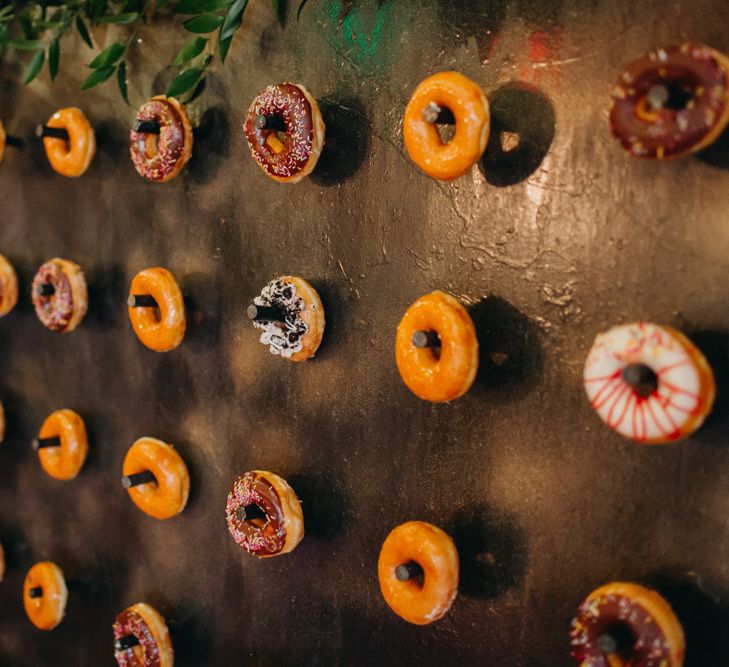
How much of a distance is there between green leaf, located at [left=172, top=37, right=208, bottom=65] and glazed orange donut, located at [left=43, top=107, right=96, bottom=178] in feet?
2.37

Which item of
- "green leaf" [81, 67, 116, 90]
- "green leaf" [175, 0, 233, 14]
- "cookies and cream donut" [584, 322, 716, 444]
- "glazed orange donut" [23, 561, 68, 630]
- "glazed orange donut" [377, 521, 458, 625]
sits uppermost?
"green leaf" [175, 0, 233, 14]

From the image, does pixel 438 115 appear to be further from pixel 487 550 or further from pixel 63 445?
pixel 63 445

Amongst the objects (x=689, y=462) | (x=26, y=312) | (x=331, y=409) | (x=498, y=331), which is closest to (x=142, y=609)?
(x=331, y=409)

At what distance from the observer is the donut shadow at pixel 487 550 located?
2.16 m

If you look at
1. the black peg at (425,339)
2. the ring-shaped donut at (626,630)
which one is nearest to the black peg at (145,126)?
the black peg at (425,339)

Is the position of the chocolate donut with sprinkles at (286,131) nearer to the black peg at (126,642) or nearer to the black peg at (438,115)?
the black peg at (438,115)

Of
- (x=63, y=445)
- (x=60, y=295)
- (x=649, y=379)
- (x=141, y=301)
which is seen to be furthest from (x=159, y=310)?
(x=649, y=379)

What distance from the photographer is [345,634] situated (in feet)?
8.50

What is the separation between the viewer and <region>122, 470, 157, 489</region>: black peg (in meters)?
2.86

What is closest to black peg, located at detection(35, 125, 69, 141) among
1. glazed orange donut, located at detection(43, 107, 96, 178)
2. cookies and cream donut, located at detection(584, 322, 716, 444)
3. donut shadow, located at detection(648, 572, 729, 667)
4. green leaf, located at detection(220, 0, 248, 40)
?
glazed orange donut, located at detection(43, 107, 96, 178)

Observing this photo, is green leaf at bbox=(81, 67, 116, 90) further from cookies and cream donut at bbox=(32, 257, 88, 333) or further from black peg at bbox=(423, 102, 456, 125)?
black peg at bbox=(423, 102, 456, 125)

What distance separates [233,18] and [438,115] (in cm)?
100

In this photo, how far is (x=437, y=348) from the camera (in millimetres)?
2199

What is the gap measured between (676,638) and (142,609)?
2.29 m
